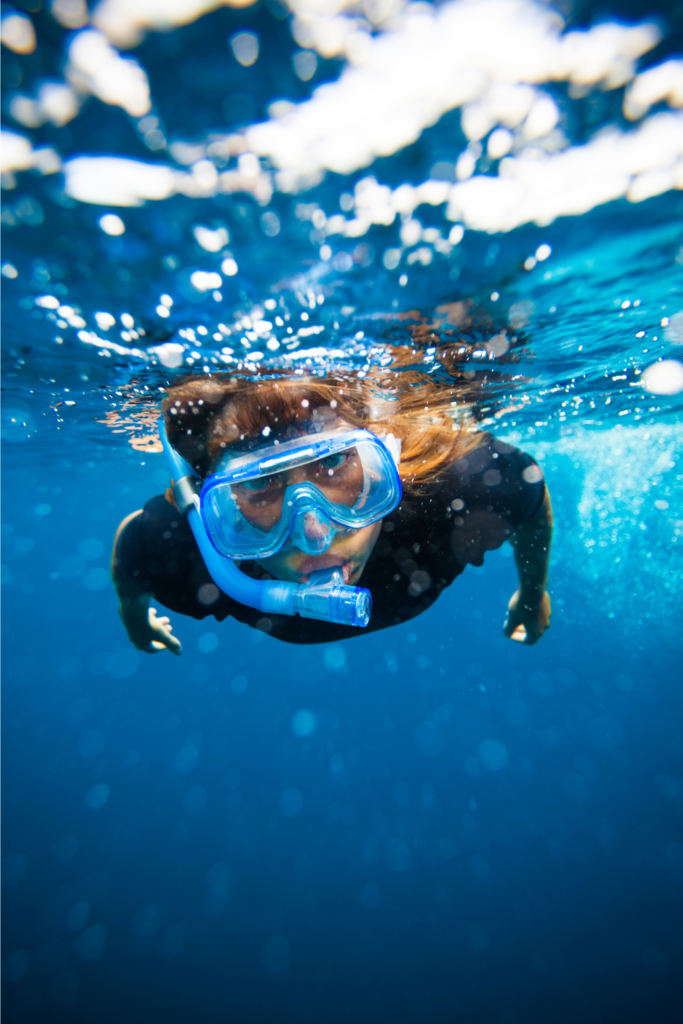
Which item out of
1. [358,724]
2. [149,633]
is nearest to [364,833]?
[358,724]

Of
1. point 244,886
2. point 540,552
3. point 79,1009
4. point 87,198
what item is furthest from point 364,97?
point 244,886

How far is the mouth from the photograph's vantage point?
120 inches

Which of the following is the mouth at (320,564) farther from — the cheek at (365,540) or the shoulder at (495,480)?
the shoulder at (495,480)

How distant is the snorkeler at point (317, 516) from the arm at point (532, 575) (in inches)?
0.6

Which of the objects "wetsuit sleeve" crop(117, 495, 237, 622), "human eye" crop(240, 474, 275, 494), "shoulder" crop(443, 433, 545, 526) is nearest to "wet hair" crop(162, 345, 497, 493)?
"shoulder" crop(443, 433, 545, 526)

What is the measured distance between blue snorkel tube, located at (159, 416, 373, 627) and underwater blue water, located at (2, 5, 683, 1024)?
178 centimetres

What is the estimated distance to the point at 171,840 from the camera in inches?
734

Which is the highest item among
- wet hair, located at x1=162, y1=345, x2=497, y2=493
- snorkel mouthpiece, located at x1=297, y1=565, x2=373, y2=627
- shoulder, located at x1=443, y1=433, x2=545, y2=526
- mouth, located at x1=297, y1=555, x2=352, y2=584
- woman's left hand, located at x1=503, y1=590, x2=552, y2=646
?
wet hair, located at x1=162, y1=345, x2=497, y2=493

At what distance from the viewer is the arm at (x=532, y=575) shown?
4172 millimetres

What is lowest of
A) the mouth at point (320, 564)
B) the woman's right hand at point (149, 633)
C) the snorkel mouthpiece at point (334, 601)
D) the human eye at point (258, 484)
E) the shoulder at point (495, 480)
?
the woman's right hand at point (149, 633)

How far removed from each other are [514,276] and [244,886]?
780 inches

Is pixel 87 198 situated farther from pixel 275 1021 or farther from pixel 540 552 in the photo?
pixel 275 1021

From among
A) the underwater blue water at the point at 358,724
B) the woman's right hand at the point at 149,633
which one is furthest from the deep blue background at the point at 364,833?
the woman's right hand at the point at 149,633

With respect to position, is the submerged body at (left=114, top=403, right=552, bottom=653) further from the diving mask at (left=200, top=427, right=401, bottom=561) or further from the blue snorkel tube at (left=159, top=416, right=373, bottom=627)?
the diving mask at (left=200, top=427, right=401, bottom=561)
